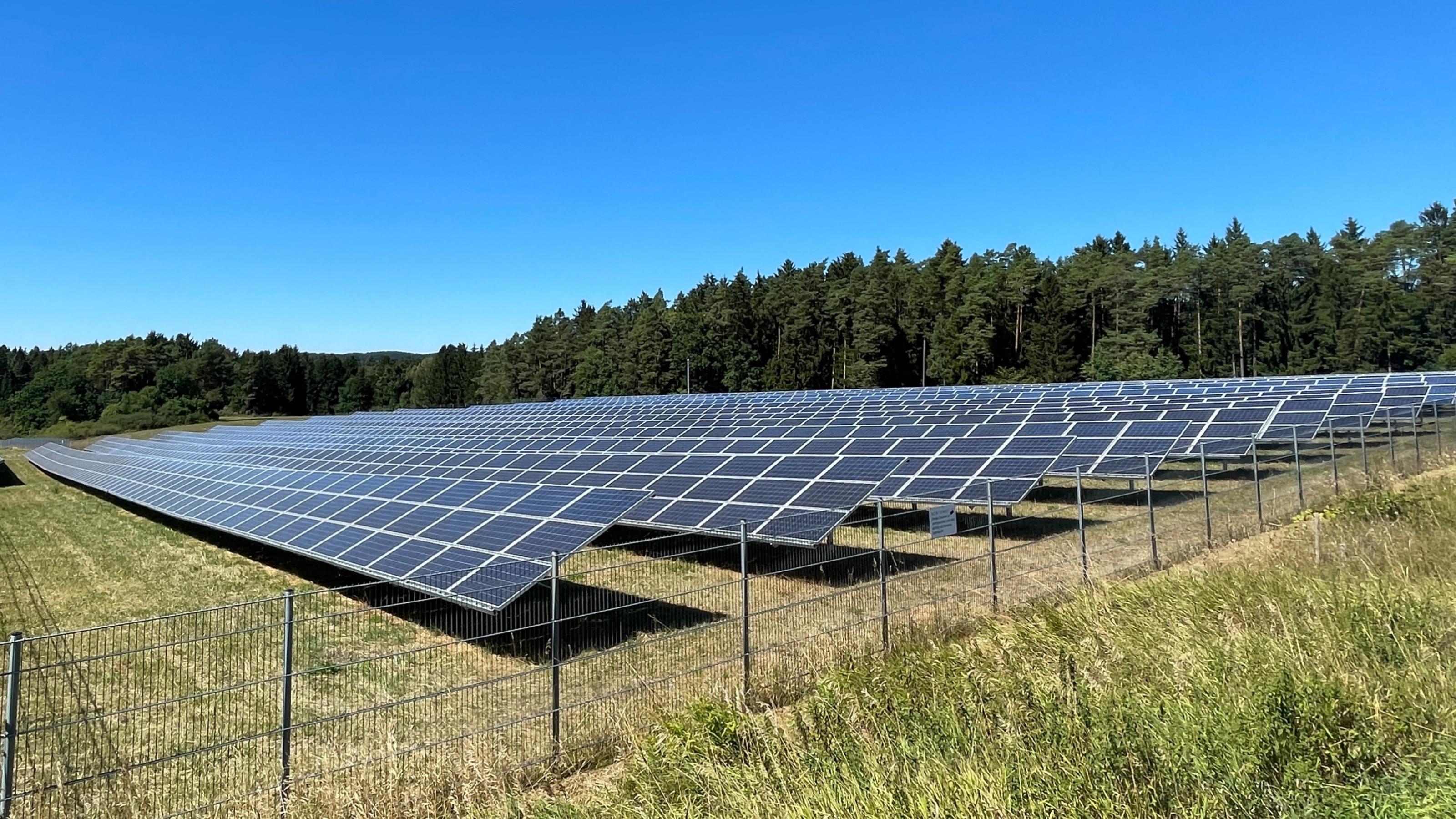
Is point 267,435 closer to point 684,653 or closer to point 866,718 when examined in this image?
point 684,653

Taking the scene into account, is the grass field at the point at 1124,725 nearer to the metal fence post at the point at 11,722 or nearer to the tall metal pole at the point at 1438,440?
the metal fence post at the point at 11,722

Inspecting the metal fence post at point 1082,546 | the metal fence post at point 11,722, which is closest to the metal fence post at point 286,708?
the metal fence post at point 11,722

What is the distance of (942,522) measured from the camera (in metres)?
9.37

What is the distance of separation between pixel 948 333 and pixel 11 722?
76.0m

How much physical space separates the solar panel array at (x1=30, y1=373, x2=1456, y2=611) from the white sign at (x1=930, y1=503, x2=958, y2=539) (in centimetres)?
68

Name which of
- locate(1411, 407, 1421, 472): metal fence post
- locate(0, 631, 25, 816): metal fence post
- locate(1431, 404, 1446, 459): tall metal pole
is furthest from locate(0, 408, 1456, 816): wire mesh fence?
locate(1431, 404, 1446, 459): tall metal pole

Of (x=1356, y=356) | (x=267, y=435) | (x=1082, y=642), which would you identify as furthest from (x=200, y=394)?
(x=1356, y=356)

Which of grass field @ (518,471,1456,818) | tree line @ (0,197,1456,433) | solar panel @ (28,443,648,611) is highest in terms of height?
tree line @ (0,197,1456,433)

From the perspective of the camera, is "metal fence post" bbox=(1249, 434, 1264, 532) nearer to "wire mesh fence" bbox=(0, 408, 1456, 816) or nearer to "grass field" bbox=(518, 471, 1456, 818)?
"wire mesh fence" bbox=(0, 408, 1456, 816)

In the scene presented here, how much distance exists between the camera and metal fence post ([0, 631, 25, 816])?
13.4 feet

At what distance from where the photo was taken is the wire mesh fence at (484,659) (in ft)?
17.6

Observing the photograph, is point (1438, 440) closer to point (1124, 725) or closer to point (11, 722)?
point (1124, 725)

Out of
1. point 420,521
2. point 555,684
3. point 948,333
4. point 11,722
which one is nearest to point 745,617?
point 555,684

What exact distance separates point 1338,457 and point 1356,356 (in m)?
60.0
